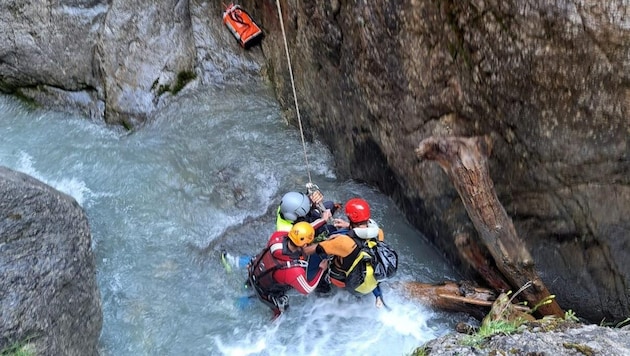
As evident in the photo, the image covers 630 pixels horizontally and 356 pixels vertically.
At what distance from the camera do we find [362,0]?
5.71 m

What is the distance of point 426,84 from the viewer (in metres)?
5.52

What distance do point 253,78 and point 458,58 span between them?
4.15 metres

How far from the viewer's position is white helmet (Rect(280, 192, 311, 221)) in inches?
220

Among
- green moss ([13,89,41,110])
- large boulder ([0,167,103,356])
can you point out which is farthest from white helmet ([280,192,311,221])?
green moss ([13,89,41,110])

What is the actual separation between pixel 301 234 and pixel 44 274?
90.5 inches

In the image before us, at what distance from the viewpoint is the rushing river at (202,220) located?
5773mm

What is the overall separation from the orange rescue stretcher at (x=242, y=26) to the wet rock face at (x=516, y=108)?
5.81 feet

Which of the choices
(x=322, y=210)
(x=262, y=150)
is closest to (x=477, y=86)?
(x=322, y=210)

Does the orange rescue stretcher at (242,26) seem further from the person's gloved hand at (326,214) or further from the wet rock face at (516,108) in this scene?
the person's gloved hand at (326,214)

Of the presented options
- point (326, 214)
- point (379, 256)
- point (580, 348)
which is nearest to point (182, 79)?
point (326, 214)

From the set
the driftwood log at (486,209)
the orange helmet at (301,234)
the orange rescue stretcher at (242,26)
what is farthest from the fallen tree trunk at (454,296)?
the orange rescue stretcher at (242,26)

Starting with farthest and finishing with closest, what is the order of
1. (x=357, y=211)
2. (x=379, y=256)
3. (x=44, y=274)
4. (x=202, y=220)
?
(x=202, y=220) → (x=379, y=256) → (x=357, y=211) → (x=44, y=274)

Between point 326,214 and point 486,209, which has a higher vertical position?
point 486,209

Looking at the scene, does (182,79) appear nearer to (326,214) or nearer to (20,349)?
(326,214)
